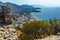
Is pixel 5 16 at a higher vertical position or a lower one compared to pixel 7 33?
higher

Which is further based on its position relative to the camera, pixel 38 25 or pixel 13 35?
pixel 38 25

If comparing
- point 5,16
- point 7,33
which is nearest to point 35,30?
point 5,16

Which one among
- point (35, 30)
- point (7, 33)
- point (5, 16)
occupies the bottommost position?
point (35, 30)

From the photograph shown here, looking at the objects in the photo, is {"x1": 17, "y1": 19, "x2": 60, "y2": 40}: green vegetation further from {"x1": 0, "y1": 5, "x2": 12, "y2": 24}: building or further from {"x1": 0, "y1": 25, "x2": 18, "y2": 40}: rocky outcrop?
{"x1": 0, "y1": 25, "x2": 18, "y2": 40}: rocky outcrop

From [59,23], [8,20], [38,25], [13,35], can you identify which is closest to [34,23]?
[38,25]

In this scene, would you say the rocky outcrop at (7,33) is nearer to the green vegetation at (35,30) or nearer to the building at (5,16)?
the building at (5,16)

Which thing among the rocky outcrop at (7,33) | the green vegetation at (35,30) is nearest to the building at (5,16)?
the rocky outcrop at (7,33)

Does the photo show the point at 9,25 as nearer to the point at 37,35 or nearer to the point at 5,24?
the point at 5,24

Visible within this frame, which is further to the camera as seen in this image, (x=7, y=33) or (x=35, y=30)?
(x=35, y=30)

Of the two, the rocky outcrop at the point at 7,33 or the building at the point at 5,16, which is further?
the building at the point at 5,16

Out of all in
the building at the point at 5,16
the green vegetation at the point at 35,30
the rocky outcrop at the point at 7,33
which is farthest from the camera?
the green vegetation at the point at 35,30

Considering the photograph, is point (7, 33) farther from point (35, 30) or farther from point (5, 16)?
point (35, 30)
